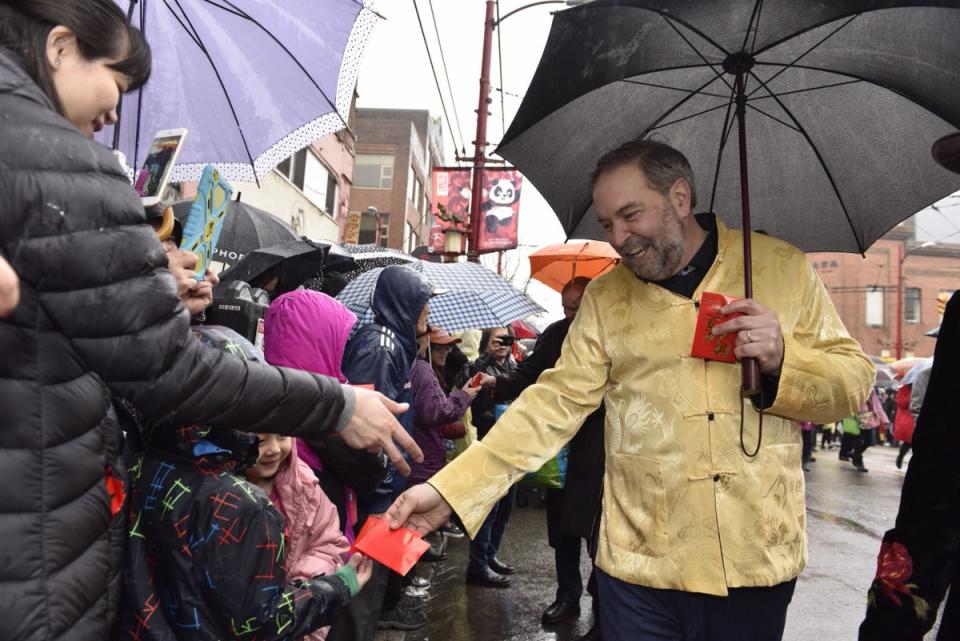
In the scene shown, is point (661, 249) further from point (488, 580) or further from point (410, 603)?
point (488, 580)

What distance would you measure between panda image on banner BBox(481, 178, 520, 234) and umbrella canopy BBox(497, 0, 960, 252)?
11128mm

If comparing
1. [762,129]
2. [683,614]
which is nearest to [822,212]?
[762,129]

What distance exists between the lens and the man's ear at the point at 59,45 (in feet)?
4.33

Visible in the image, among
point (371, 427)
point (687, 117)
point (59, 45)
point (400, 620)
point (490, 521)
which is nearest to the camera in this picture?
point (59, 45)

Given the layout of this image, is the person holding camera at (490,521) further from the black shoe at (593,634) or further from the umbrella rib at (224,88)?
the umbrella rib at (224,88)

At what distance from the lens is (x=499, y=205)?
46.5 feet

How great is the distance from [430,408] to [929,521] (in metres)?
3.33

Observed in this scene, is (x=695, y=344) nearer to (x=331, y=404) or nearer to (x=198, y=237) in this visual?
(x=331, y=404)

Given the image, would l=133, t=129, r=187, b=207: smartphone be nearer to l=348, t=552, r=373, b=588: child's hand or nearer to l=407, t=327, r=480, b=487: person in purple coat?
l=348, t=552, r=373, b=588: child's hand

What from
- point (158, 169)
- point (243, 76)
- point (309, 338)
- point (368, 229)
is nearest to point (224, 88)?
point (243, 76)

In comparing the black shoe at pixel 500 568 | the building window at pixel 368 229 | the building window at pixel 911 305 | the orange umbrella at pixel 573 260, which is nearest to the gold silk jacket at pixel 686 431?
the orange umbrella at pixel 573 260

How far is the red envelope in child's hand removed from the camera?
205 cm

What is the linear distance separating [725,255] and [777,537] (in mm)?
899

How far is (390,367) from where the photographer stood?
141 inches
